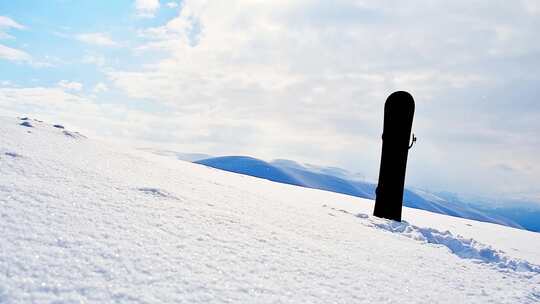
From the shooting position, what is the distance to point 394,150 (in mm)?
8750

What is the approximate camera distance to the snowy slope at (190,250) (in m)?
2.75

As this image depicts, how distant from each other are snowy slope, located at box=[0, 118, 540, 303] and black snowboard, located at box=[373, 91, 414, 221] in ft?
7.39

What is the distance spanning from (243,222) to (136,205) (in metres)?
1.13

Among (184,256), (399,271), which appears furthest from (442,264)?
(184,256)

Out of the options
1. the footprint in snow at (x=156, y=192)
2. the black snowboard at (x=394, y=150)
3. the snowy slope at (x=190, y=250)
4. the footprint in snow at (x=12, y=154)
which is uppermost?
the black snowboard at (x=394, y=150)

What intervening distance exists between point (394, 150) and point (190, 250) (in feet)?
20.7

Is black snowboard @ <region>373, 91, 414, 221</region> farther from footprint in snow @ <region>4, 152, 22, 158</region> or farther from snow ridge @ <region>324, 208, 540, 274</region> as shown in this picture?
footprint in snow @ <region>4, 152, 22, 158</region>

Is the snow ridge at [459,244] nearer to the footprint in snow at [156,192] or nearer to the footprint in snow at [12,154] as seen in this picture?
the footprint in snow at [156,192]

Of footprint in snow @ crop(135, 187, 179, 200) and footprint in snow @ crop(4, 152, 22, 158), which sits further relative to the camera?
footprint in snow @ crop(4, 152, 22, 158)

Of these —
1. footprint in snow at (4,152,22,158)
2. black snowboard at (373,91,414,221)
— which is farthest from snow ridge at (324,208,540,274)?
footprint in snow at (4,152,22,158)

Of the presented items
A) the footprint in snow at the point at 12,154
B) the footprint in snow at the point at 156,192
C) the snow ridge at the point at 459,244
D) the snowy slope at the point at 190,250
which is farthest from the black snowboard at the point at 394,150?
the footprint in snow at the point at 12,154

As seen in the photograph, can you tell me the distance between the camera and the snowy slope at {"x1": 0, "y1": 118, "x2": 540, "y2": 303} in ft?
Result: 9.01

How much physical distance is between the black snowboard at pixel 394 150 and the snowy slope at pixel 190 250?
88.7 inches

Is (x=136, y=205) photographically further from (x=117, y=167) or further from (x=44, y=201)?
(x=117, y=167)
